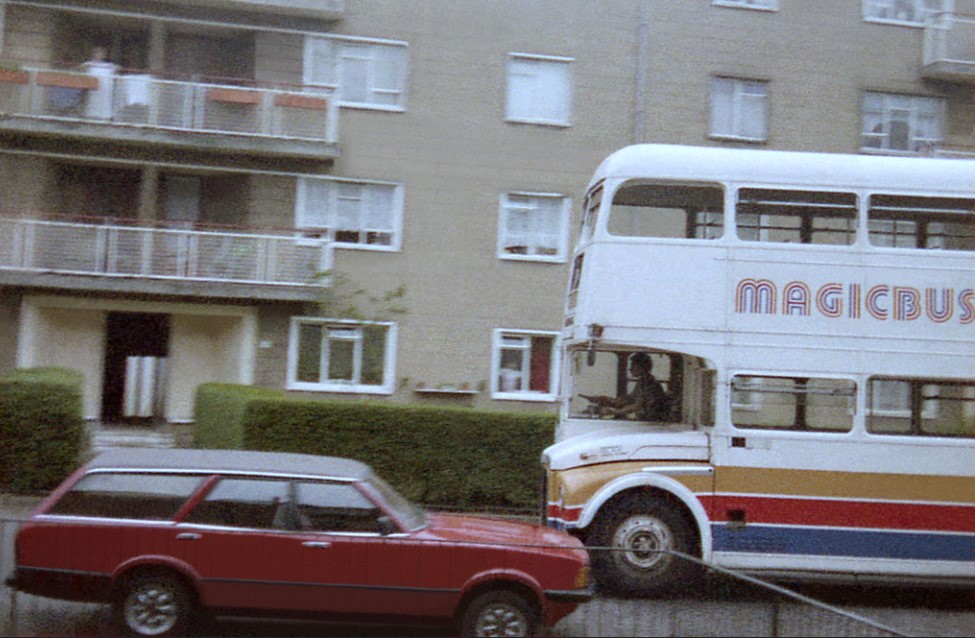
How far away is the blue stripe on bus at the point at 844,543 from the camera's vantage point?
1185 cm

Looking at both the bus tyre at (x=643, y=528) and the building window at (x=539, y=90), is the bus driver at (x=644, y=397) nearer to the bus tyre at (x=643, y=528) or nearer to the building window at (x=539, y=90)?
the bus tyre at (x=643, y=528)

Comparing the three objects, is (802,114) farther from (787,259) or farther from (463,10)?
(787,259)

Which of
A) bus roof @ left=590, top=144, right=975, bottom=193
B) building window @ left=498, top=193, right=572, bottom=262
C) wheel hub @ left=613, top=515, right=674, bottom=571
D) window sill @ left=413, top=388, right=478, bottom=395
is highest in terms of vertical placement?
building window @ left=498, top=193, right=572, bottom=262

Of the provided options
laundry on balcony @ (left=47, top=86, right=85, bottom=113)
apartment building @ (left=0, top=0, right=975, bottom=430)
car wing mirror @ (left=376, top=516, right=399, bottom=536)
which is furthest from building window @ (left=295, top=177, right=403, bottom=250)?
car wing mirror @ (left=376, top=516, right=399, bottom=536)

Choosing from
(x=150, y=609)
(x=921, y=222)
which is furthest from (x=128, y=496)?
(x=921, y=222)

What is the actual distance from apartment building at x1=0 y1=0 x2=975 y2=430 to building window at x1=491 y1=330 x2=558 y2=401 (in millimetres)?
49

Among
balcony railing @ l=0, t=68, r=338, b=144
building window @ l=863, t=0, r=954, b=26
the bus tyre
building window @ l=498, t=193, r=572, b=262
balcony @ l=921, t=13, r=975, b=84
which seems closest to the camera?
the bus tyre

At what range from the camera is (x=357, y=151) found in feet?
78.9

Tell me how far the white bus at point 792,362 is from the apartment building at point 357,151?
11460 mm

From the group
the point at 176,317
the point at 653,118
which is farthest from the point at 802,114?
the point at 176,317

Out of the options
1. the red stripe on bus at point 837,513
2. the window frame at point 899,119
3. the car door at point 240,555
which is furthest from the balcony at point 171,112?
the car door at point 240,555

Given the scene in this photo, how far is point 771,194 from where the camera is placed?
12.4 meters

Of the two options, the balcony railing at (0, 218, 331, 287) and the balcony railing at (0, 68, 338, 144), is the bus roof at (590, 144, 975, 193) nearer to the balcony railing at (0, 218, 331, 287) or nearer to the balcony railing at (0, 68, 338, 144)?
the balcony railing at (0, 218, 331, 287)

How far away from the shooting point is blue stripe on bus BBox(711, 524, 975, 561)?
38.9ft
